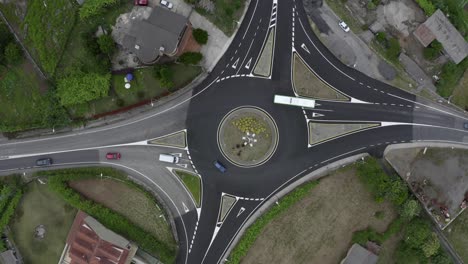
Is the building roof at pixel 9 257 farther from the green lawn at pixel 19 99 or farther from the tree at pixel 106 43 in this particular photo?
the tree at pixel 106 43

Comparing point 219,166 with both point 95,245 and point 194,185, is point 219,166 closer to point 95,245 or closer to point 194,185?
point 194,185

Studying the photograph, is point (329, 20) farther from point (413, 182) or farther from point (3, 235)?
point (3, 235)

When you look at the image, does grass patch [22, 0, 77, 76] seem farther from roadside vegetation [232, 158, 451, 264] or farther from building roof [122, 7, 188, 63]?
roadside vegetation [232, 158, 451, 264]

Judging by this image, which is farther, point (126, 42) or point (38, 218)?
point (38, 218)

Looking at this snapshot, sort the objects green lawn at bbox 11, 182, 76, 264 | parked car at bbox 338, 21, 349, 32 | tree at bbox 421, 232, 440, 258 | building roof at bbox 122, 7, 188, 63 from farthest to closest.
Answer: green lawn at bbox 11, 182, 76, 264
parked car at bbox 338, 21, 349, 32
tree at bbox 421, 232, 440, 258
building roof at bbox 122, 7, 188, 63

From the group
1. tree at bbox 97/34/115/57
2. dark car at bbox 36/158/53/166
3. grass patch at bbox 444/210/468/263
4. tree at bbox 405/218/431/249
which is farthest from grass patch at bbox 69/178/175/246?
grass patch at bbox 444/210/468/263

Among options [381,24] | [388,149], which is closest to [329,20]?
[381,24]

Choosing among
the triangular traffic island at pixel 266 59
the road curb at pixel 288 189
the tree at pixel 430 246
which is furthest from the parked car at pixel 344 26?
the tree at pixel 430 246
